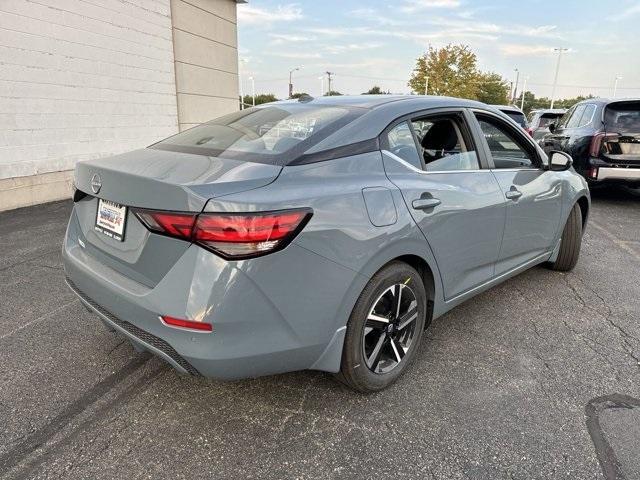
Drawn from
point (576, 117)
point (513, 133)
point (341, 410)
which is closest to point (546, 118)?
point (576, 117)

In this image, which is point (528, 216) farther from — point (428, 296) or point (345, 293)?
point (345, 293)

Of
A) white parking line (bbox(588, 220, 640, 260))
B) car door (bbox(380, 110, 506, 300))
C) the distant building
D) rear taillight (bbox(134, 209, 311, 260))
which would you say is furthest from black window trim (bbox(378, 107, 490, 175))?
the distant building

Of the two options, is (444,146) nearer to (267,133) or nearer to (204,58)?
(267,133)

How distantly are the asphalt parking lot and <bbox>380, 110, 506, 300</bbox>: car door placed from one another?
0.58 metres

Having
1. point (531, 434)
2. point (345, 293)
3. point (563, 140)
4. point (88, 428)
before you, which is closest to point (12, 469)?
point (88, 428)

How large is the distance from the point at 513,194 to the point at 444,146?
2.21 feet

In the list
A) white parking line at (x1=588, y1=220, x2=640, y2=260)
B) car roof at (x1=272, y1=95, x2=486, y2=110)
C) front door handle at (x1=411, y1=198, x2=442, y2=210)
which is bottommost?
white parking line at (x1=588, y1=220, x2=640, y2=260)

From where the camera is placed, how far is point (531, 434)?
224 cm

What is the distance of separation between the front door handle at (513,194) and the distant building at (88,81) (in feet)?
21.2

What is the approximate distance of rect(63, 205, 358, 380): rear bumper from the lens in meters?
1.84

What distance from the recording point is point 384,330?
2.48 meters

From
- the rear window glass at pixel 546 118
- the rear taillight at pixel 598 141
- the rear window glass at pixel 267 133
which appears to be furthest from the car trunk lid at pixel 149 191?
the rear window glass at pixel 546 118

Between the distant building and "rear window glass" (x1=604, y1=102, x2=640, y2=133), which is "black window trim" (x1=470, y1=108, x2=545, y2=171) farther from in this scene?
the distant building

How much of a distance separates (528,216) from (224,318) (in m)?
2.55
